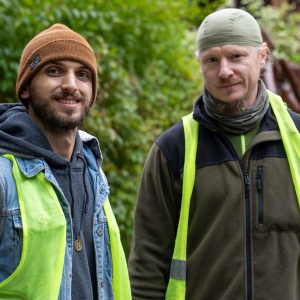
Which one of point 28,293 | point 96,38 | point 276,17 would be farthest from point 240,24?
point 276,17

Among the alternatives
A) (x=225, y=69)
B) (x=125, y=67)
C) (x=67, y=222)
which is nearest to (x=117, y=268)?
(x=67, y=222)

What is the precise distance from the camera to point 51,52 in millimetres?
2441

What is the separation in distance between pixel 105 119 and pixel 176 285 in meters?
2.35

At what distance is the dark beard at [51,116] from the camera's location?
2.42 metres

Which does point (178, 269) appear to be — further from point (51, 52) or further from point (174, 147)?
point (51, 52)

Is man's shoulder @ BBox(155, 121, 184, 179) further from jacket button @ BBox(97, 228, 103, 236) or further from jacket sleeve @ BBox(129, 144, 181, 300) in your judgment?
jacket button @ BBox(97, 228, 103, 236)

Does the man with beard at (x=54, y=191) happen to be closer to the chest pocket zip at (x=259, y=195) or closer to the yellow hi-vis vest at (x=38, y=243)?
the yellow hi-vis vest at (x=38, y=243)

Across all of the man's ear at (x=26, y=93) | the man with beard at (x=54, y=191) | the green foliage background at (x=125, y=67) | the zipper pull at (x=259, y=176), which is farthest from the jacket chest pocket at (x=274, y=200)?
the green foliage background at (x=125, y=67)

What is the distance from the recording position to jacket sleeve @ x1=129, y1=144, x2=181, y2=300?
2.96 metres

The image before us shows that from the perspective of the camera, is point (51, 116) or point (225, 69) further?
point (225, 69)

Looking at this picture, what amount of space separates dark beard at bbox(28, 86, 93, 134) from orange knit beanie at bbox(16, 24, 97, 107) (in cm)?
10

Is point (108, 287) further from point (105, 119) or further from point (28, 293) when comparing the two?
point (105, 119)

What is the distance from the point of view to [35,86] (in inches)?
97.0

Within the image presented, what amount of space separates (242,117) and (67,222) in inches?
45.0
